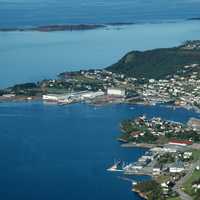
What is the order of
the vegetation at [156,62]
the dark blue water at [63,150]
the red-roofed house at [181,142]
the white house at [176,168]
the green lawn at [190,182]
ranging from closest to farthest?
the green lawn at [190,182]
the dark blue water at [63,150]
the white house at [176,168]
the red-roofed house at [181,142]
the vegetation at [156,62]

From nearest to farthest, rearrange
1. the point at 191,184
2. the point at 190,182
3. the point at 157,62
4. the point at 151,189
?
the point at 151,189 → the point at 191,184 → the point at 190,182 → the point at 157,62

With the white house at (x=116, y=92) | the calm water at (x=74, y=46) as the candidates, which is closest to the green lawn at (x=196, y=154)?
the white house at (x=116, y=92)

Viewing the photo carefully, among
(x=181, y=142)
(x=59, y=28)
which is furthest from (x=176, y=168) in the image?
(x=59, y=28)

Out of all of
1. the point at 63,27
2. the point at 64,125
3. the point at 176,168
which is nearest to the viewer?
the point at 176,168

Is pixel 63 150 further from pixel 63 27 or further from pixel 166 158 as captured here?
pixel 63 27

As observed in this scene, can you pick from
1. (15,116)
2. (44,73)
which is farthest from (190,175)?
(44,73)

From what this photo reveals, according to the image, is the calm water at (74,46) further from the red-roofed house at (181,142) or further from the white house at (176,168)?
the white house at (176,168)
